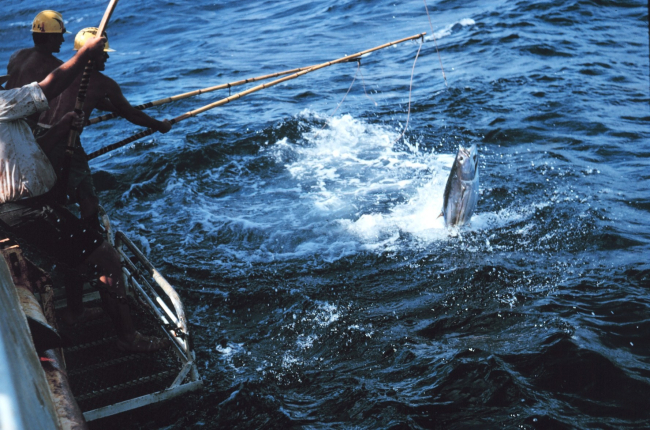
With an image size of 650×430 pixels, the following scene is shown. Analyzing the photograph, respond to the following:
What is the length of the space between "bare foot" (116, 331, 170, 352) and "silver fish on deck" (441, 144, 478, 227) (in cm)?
325

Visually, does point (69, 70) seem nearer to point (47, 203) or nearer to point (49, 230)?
point (47, 203)

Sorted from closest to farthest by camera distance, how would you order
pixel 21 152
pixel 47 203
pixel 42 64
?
pixel 21 152 → pixel 47 203 → pixel 42 64

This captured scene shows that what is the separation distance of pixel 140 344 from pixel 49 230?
112 centimetres

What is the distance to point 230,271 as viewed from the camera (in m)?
6.33

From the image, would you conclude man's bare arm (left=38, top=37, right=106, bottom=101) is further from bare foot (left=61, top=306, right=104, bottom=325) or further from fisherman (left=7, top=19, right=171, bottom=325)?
bare foot (left=61, top=306, right=104, bottom=325)

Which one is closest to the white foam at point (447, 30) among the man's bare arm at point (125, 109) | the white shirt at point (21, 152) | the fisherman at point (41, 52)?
the man's bare arm at point (125, 109)

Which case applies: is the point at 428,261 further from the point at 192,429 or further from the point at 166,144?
the point at 166,144

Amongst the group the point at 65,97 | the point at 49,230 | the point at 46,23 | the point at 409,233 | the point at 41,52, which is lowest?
the point at 409,233

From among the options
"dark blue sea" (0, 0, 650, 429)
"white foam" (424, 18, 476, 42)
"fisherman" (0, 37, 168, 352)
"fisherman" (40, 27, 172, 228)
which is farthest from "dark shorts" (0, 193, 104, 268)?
"white foam" (424, 18, 476, 42)

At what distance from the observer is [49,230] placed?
160 inches

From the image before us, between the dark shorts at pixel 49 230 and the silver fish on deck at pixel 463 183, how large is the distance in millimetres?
3505

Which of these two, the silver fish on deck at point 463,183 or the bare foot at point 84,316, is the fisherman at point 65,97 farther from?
the silver fish on deck at point 463,183

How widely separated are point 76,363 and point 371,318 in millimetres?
2550

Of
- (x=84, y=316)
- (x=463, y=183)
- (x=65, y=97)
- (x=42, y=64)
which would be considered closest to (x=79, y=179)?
(x=65, y=97)
